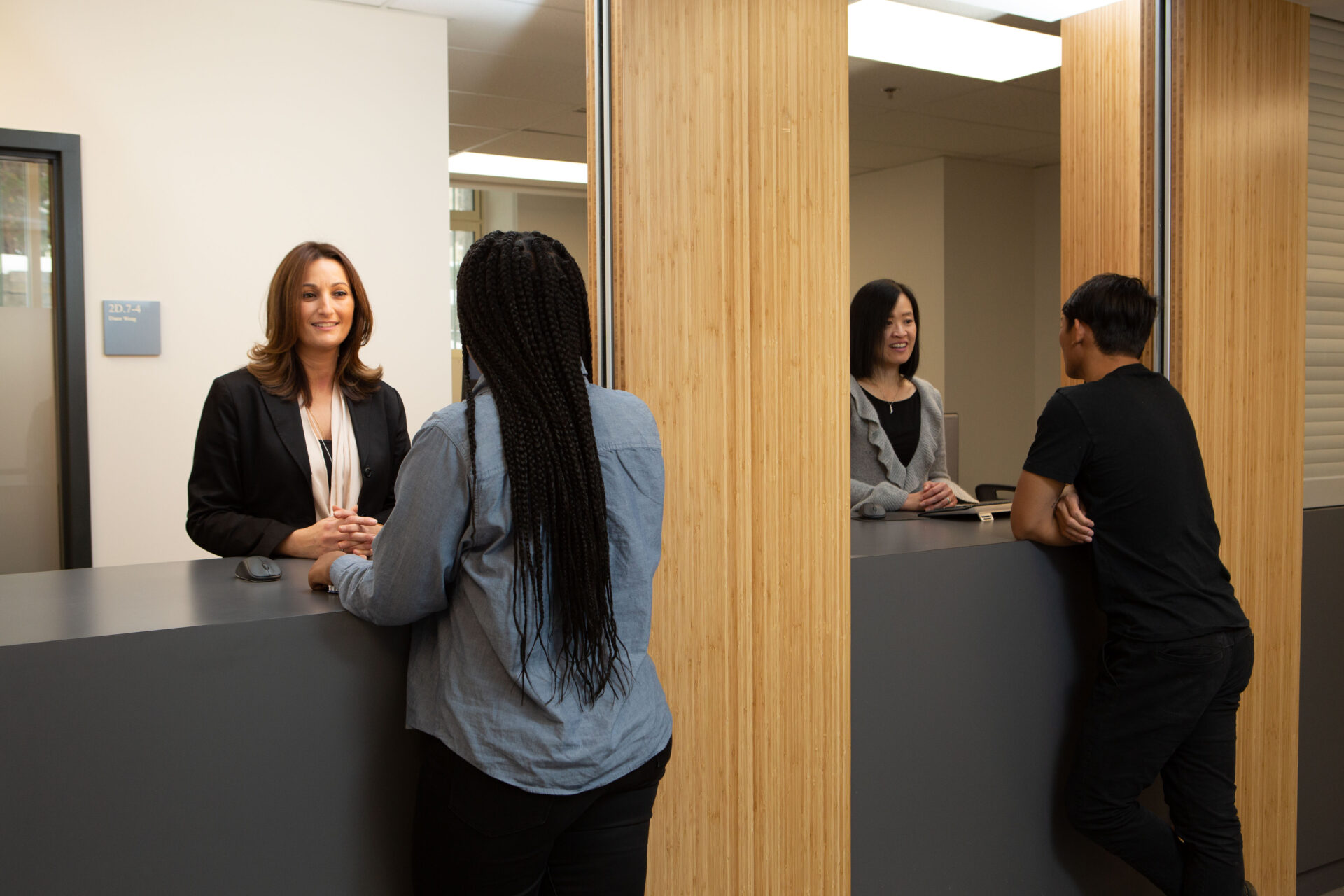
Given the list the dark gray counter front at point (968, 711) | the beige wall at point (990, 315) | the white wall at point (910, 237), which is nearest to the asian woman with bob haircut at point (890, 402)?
the dark gray counter front at point (968, 711)

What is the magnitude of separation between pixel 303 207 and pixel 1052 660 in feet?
11.9

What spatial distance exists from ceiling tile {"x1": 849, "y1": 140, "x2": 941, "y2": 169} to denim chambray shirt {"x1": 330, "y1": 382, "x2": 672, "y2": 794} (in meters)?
6.60

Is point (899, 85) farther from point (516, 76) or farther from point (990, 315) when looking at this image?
point (990, 315)

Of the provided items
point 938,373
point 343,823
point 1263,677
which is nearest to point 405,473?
point 343,823

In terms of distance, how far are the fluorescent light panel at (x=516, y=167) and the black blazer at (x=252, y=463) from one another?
549cm

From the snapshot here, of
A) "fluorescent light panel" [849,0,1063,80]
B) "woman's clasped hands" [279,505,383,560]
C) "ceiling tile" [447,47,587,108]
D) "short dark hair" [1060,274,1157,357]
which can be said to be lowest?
"woman's clasped hands" [279,505,383,560]

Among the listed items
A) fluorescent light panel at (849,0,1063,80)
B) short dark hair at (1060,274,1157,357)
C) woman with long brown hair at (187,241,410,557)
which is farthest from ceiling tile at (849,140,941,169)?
woman with long brown hair at (187,241,410,557)

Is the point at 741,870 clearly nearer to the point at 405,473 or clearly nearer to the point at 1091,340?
the point at 405,473

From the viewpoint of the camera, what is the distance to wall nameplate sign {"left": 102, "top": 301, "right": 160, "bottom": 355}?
4164 millimetres

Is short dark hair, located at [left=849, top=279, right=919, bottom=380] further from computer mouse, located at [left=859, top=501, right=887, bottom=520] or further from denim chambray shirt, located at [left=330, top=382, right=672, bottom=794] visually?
denim chambray shirt, located at [left=330, top=382, right=672, bottom=794]

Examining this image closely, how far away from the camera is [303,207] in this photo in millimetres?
4543

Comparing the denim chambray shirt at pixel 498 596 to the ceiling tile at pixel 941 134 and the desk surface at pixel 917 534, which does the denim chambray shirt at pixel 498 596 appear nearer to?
the desk surface at pixel 917 534

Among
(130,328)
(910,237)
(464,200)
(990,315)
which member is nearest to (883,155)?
(910,237)

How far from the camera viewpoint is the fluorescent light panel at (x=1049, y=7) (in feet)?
9.57
